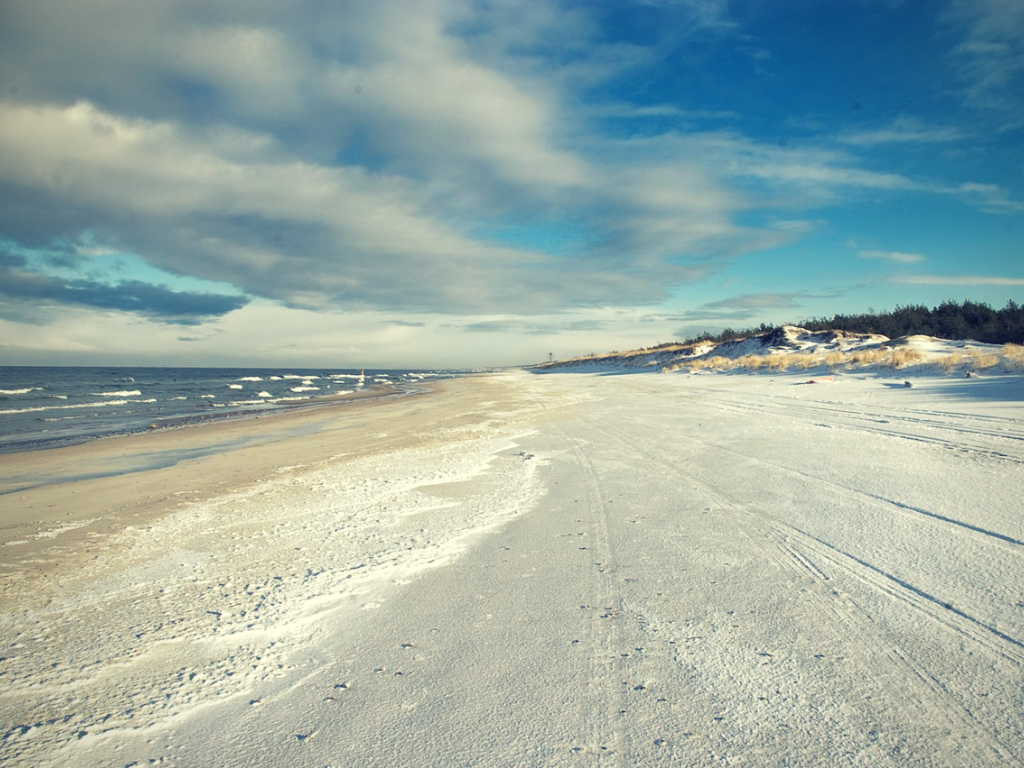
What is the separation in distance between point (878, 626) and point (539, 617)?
6.29 feet

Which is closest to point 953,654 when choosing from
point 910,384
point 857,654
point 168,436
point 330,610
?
point 857,654

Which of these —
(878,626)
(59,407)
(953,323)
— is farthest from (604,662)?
(953,323)

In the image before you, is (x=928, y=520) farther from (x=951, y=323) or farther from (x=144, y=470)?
(x=951, y=323)

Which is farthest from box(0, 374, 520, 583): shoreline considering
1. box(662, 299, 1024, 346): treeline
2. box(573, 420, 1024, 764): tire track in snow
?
box(662, 299, 1024, 346): treeline

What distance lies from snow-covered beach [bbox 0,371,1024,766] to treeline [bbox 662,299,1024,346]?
26.7 metres

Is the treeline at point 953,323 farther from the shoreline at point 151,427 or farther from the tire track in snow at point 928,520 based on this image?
the shoreline at point 151,427

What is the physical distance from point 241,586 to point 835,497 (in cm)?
553

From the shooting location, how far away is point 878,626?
2848 millimetres

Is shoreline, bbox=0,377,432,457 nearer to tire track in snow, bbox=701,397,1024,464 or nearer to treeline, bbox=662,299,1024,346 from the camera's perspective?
tire track in snow, bbox=701,397,1024,464

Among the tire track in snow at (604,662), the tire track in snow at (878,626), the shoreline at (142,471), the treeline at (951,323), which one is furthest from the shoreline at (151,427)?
the treeline at (951,323)

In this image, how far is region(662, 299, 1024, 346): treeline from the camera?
86.5 feet

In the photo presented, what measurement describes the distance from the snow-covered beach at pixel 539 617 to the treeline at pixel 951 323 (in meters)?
26.7

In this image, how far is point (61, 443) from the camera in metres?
13.5

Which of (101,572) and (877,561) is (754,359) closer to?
(877,561)
